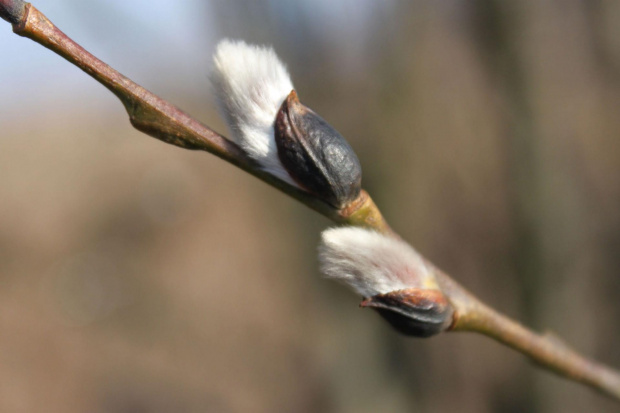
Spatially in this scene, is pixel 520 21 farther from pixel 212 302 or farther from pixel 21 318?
pixel 21 318

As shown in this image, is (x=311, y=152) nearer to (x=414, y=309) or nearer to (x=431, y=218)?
(x=414, y=309)

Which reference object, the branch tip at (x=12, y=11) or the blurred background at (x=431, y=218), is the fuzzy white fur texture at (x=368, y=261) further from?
the blurred background at (x=431, y=218)

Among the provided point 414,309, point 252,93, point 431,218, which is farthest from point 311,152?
point 431,218

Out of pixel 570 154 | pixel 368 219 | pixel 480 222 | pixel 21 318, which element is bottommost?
pixel 21 318

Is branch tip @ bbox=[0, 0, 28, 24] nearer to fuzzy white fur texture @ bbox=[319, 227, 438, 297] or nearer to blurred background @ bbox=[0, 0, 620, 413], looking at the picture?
fuzzy white fur texture @ bbox=[319, 227, 438, 297]

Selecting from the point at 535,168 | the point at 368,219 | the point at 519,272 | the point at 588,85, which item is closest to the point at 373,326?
the point at 519,272
